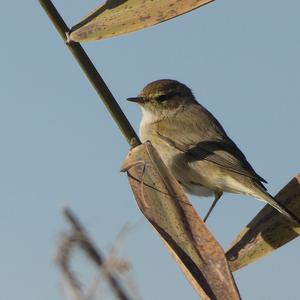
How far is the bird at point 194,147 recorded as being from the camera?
12.9 ft

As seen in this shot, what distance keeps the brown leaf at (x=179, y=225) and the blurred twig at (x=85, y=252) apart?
0.73m

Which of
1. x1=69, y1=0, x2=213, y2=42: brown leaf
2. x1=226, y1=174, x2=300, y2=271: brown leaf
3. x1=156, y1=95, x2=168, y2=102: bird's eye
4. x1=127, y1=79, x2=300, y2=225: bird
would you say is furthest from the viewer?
x1=156, y1=95, x2=168, y2=102: bird's eye

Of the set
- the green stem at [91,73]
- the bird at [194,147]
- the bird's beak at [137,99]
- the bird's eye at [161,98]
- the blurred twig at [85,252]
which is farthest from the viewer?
the bird's eye at [161,98]

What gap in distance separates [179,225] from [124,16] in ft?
1.96

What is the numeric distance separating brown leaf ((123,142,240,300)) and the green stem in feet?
1.08

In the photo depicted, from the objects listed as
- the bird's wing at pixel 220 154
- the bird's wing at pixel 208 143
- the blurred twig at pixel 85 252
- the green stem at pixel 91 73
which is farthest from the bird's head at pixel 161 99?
the blurred twig at pixel 85 252

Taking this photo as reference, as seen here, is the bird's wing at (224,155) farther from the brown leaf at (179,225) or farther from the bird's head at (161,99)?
the brown leaf at (179,225)

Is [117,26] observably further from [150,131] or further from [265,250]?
[150,131]

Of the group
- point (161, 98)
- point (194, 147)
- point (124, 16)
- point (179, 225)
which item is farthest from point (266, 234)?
point (161, 98)

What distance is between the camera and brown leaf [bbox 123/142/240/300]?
156 centimetres

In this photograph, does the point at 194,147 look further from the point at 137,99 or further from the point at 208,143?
the point at 137,99

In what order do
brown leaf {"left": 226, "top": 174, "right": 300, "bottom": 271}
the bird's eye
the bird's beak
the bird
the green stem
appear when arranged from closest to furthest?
the green stem → brown leaf {"left": 226, "top": 174, "right": 300, "bottom": 271} → the bird → the bird's beak → the bird's eye

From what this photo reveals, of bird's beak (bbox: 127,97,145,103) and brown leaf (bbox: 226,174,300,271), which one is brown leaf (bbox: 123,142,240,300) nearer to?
brown leaf (bbox: 226,174,300,271)

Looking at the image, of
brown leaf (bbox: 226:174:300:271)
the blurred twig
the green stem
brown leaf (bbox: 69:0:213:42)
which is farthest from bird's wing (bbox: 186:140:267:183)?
the blurred twig
